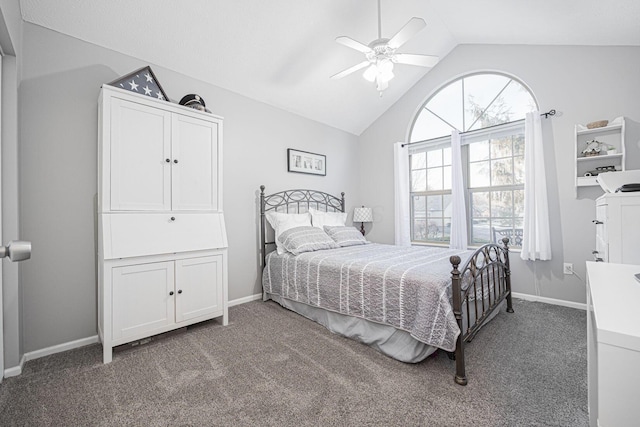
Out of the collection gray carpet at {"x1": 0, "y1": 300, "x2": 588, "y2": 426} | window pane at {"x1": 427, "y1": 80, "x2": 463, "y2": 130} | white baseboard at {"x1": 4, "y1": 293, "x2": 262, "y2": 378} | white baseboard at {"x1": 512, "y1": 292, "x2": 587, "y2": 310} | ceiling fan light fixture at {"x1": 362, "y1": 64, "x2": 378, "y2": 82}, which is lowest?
gray carpet at {"x1": 0, "y1": 300, "x2": 588, "y2": 426}

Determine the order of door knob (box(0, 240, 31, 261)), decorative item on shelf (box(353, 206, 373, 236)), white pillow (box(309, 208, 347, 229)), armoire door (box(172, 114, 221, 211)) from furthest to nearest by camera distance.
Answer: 1. decorative item on shelf (box(353, 206, 373, 236))
2. white pillow (box(309, 208, 347, 229))
3. armoire door (box(172, 114, 221, 211))
4. door knob (box(0, 240, 31, 261))

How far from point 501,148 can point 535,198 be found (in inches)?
32.4

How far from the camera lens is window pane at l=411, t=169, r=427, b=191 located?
435cm

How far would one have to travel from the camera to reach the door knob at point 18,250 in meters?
0.73

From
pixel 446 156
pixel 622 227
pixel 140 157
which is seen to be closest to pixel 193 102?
pixel 140 157

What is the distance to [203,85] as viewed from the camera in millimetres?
3021

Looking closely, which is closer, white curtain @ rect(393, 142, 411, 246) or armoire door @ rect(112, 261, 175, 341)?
armoire door @ rect(112, 261, 175, 341)

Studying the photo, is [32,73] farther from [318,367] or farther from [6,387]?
[318,367]

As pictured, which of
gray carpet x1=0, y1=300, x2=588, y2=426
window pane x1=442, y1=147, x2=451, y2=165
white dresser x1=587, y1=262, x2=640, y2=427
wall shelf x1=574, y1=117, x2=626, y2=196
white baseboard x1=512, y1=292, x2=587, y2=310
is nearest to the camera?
white dresser x1=587, y1=262, x2=640, y2=427

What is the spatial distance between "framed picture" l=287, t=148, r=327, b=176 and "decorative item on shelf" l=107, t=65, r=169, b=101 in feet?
5.60

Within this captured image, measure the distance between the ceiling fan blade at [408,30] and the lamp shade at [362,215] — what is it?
2652 mm

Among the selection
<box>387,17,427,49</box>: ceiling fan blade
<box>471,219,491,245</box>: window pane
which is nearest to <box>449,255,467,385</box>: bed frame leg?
<box>387,17,427,49</box>: ceiling fan blade

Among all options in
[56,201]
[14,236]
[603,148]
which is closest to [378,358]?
[14,236]

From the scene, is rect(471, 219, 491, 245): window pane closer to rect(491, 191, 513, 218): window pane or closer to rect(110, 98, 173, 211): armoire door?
rect(491, 191, 513, 218): window pane
